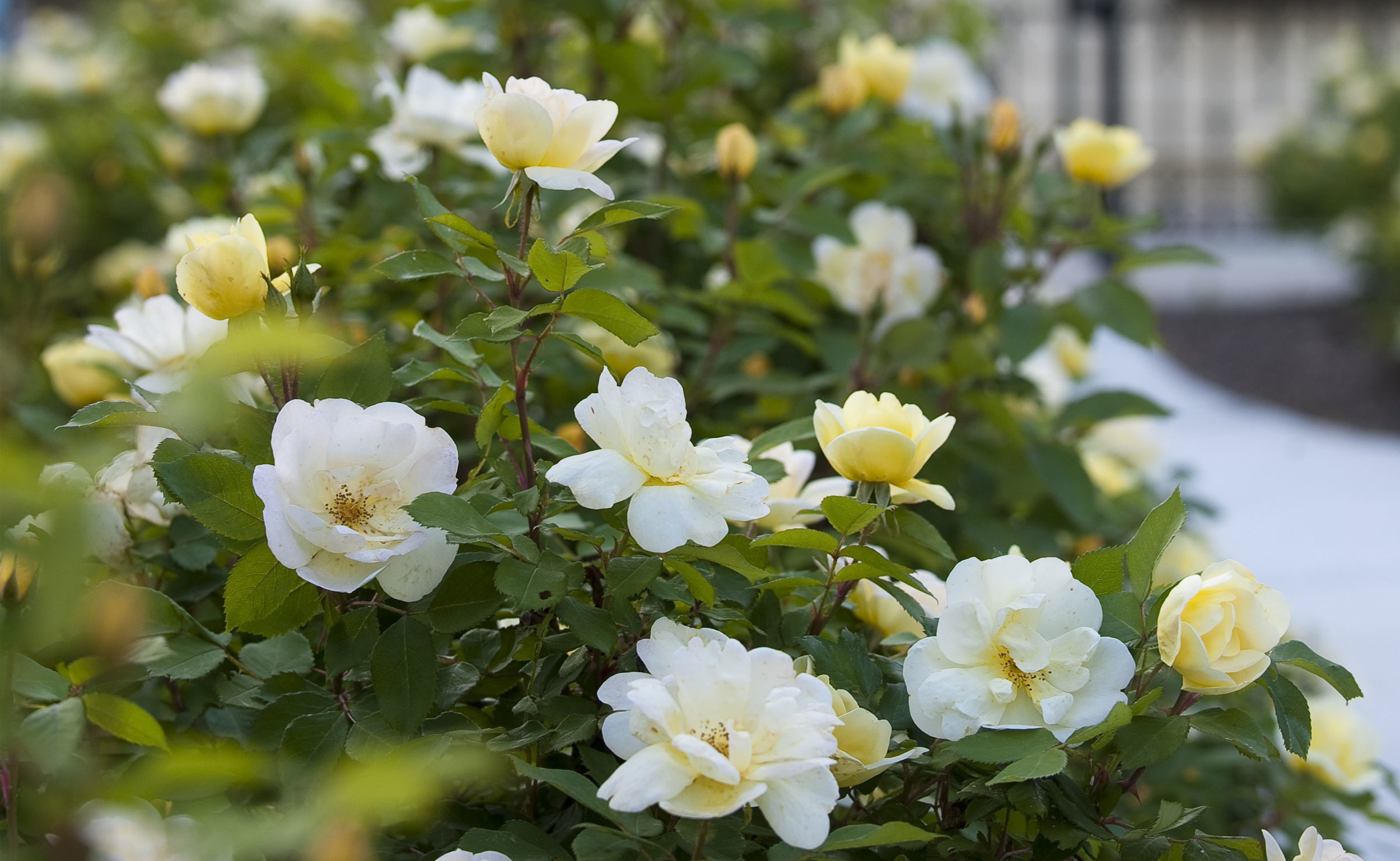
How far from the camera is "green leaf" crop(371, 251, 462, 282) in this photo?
80 centimetres

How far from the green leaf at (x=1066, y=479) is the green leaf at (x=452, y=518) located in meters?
0.93

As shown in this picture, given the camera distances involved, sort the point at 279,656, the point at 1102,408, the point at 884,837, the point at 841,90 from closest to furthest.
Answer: the point at 884,837 < the point at 279,656 < the point at 1102,408 < the point at 841,90

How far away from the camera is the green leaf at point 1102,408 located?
1.52 m

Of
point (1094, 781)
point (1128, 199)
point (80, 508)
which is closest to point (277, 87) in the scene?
point (1094, 781)

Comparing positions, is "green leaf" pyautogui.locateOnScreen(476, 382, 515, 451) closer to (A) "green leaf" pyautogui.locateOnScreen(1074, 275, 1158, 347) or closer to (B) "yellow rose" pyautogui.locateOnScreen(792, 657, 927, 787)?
(B) "yellow rose" pyautogui.locateOnScreen(792, 657, 927, 787)

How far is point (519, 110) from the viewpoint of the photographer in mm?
756

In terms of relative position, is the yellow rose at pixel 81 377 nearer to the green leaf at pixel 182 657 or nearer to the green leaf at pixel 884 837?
the green leaf at pixel 182 657

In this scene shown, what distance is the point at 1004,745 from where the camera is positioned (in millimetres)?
688

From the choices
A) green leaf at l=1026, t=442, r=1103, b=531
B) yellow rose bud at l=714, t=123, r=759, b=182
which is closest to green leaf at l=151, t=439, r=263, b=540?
yellow rose bud at l=714, t=123, r=759, b=182

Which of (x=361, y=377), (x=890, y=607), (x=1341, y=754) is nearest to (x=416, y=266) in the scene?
(x=361, y=377)

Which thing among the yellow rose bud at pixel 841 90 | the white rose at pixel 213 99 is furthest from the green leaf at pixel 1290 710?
the white rose at pixel 213 99

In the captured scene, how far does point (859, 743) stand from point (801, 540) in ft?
0.42

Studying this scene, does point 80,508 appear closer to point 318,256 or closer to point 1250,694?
point 318,256

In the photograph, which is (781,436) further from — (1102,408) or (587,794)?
(1102,408)
